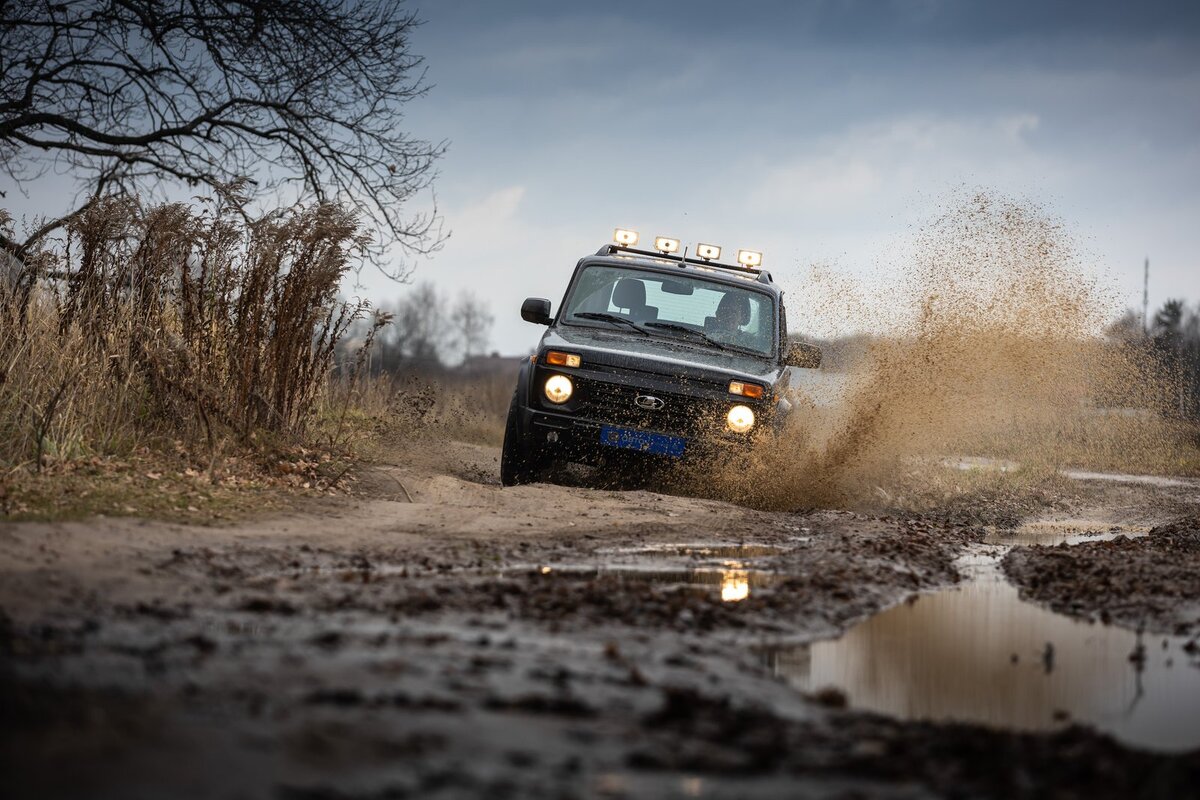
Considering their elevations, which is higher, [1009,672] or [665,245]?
[665,245]

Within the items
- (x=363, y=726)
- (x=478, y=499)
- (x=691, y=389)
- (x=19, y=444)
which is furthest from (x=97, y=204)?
(x=363, y=726)

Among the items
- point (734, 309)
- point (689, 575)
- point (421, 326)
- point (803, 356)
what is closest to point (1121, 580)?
point (689, 575)

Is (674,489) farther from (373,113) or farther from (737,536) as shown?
(373,113)

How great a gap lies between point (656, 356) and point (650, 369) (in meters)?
0.18

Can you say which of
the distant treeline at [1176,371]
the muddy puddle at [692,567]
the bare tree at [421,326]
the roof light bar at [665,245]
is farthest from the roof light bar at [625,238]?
the bare tree at [421,326]

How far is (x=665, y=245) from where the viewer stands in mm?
11984

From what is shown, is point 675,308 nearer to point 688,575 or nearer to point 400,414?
point 688,575

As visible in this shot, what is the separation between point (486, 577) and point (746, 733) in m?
2.96

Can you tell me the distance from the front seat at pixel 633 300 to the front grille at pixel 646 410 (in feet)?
4.24

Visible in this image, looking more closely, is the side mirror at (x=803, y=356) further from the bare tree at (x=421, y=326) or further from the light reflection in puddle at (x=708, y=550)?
the bare tree at (x=421, y=326)

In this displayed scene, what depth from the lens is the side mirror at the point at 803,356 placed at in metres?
11.1

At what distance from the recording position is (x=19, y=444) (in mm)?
8906

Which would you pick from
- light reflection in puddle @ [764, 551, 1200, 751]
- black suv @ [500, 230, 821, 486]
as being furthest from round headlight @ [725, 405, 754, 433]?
light reflection in puddle @ [764, 551, 1200, 751]

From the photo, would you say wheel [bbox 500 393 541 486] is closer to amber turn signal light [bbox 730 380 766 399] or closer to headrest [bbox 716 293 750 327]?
amber turn signal light [bbox 730 380 766 399]
